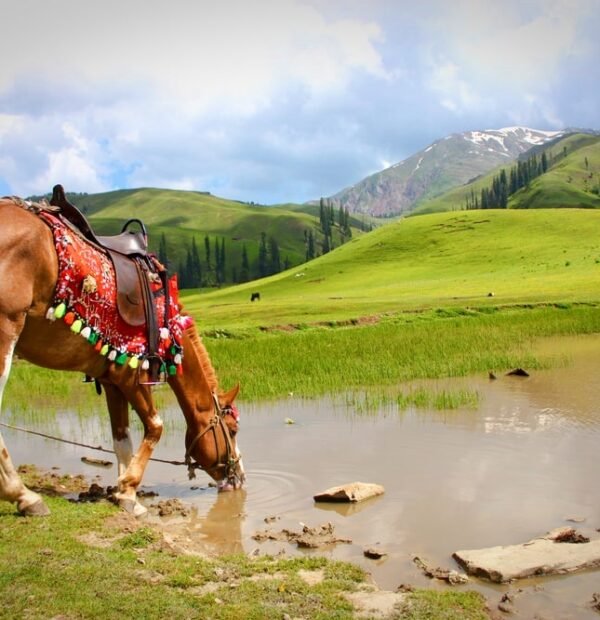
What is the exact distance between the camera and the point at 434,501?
8.67 meters

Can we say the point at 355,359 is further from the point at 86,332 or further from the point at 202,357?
the point at 86,332

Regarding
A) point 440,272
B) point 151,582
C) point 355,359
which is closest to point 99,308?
point 151,582

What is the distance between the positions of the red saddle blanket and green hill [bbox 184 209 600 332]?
22995mm

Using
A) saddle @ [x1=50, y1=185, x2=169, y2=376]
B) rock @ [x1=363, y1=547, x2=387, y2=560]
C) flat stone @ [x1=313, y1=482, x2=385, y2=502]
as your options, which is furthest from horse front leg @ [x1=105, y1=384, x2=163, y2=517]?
rock @ [x1=363, y1=547, x2=387, y2=560]

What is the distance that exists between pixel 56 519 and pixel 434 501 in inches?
172

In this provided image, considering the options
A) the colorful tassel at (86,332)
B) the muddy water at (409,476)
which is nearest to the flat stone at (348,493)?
the muddy water at (409,476)

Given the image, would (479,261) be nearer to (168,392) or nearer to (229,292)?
(229,292)

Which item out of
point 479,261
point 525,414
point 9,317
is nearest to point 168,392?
point 525,414

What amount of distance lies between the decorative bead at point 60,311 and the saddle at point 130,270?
0.78 metres

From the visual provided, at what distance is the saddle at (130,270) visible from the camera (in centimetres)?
746

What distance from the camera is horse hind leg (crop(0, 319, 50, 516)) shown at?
6.38 m

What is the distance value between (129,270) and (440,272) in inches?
2494

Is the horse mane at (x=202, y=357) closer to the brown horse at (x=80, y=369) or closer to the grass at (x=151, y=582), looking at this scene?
the brown horse at (x=80, y=369)

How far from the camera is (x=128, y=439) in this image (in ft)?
27.6
